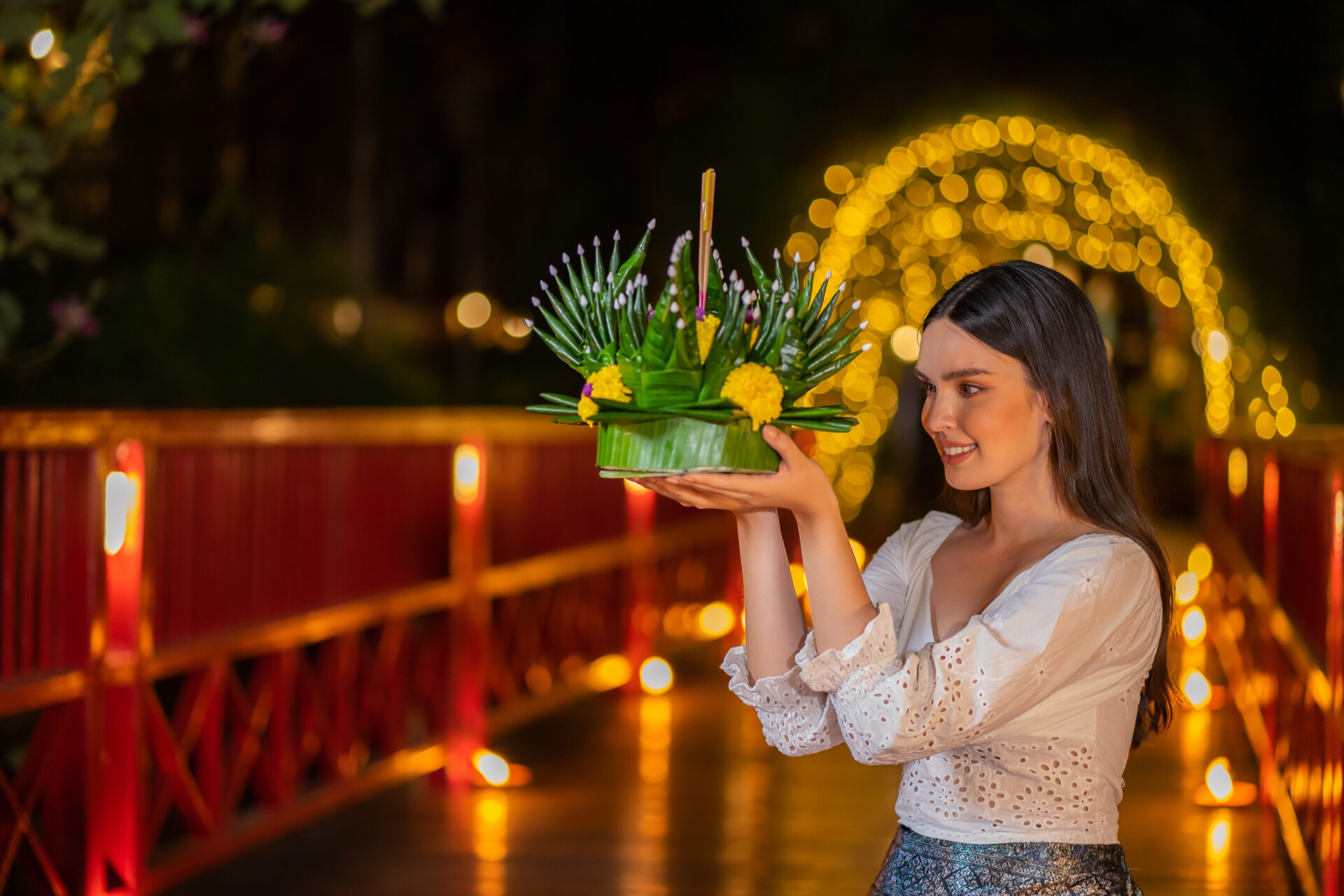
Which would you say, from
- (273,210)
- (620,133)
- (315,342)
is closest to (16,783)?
(315,342)

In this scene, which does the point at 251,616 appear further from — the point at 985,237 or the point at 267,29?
the point at 985,237

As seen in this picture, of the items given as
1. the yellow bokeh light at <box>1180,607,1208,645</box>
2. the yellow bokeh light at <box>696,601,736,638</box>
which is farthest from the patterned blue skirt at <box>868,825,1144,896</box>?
the yellow bokeh light at <box>696,601,736,638</box>

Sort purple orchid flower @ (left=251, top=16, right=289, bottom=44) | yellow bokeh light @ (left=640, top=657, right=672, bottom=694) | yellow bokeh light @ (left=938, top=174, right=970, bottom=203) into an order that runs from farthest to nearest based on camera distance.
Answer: yellow bokeh light @ (left=938, top=174, right=970, bottom=203)
yellow bokeh light @ (left=640, top=657, right=672, bottom=694)
purple orchid flower @ (left=251, top=16, right=289, bottom=44)

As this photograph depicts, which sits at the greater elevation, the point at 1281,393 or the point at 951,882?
the point at 1281,393

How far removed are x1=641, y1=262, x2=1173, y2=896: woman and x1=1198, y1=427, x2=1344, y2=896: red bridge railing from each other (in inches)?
67.0

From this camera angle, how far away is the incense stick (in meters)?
1.59

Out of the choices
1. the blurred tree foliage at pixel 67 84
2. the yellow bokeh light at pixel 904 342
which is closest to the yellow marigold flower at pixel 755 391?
the blurred tree foliage at pixel 67 84

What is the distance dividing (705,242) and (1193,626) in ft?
22.7

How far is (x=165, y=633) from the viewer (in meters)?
3.78

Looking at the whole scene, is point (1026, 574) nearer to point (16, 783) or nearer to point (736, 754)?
point (16, 783)

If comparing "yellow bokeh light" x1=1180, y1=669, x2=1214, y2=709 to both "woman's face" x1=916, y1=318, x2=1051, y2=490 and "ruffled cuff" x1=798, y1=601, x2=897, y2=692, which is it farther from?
"ruffled cuff" x1=798, y1=601, x2=897, y2=692

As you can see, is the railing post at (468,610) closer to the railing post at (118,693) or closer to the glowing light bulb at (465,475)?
the glowing light bulb at (465,475)

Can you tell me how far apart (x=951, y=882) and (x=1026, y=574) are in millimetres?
346

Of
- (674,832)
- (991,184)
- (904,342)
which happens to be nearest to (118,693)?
(674,832)
